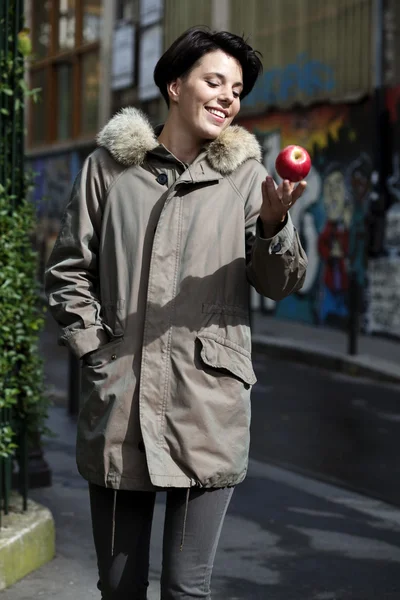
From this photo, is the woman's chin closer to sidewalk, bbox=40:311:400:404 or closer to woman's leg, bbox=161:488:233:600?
woman's leg, bbox=161:488:233:600

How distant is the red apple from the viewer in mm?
2705

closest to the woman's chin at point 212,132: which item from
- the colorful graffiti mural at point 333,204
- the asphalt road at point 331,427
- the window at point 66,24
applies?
the asphalt road at point 331,427

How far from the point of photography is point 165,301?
9.52ft

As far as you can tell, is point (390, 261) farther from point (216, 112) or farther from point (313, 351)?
point (216, 112)

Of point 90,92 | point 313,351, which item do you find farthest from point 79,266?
point 90,92

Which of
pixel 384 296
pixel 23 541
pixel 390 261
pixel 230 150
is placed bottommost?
pixel 23 541

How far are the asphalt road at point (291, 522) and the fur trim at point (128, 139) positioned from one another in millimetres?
1937

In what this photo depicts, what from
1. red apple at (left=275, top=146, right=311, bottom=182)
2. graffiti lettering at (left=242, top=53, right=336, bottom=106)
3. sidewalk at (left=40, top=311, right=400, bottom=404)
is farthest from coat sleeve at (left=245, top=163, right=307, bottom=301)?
graffiti lettering at (left=242, top=53, right=336, bottom=106)

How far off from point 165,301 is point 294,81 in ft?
45.9

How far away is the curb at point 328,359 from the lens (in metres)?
11.5

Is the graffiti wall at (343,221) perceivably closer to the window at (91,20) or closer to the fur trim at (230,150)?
the window at (91,20)

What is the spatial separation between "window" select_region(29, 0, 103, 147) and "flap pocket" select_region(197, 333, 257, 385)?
68.9 feet

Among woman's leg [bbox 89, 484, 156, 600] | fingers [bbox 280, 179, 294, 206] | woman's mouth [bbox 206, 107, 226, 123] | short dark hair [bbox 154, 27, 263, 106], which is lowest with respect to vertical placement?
woman's leg [bbox 89, 484, 156, 600]

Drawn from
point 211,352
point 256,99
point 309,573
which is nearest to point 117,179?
point 211,352
